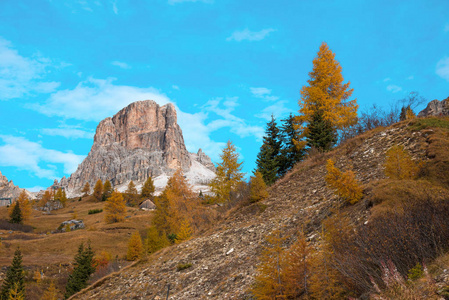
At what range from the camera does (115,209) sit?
247ft

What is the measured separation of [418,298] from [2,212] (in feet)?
396

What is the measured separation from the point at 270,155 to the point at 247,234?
Result: 15.4 metres

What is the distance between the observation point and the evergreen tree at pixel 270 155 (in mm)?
28422

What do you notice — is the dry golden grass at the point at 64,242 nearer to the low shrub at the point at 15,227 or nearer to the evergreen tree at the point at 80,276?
the low shrub at the point at 15,227

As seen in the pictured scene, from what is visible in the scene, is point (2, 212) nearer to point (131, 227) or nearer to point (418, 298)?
point (131, 227)

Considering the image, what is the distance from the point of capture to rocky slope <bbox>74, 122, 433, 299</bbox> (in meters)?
11.5

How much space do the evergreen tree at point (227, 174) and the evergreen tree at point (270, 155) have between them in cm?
732

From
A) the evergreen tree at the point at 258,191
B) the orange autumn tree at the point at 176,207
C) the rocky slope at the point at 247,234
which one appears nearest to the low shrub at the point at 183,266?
the rocky slope at the point at 247,234

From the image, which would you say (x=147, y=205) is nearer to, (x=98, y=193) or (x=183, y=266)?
(x=98, y=193)

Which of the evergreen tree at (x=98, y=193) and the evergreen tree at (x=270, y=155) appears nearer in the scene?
the evergreen tree at (x=270, y=155)

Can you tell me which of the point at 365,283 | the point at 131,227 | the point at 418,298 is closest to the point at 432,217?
the point at 365,283

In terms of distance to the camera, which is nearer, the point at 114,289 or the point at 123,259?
the point at 114,289

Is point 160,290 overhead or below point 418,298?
below

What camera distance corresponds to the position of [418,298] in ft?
14.1
